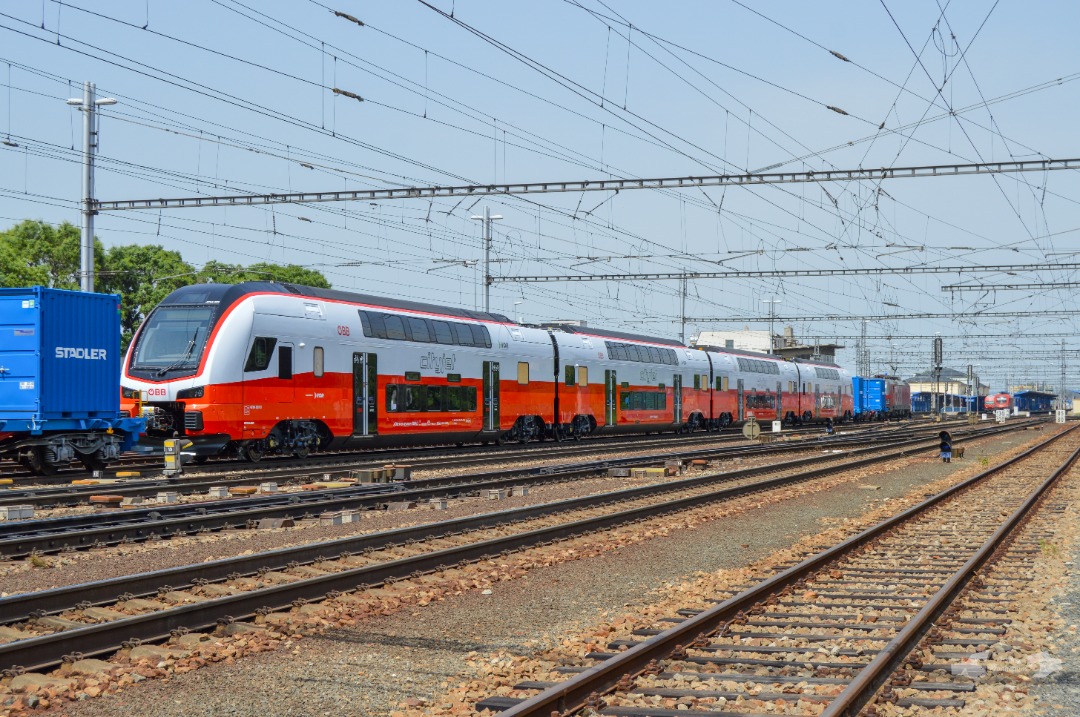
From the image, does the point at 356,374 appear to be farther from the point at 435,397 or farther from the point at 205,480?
the point at 205,480

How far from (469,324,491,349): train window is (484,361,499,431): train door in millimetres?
571

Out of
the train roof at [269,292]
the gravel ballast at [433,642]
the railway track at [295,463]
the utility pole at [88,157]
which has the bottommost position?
the gravel ballast at [433,642]

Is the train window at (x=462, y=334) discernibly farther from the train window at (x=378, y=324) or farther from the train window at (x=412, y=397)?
the train window at (x=378, y=324)

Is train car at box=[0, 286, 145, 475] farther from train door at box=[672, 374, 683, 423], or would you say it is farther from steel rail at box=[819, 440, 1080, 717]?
train door at box=[672, 374, 683, 423]

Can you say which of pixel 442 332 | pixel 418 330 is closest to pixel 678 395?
pixel 442 332

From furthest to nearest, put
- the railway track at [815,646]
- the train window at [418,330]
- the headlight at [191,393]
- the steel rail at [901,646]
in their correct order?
the train window at [418,330] → the headlight at [191,393] → the railway track at [815,646] → the steel rail at [901,646]

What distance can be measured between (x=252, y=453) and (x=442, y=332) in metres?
7.51

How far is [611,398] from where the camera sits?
42031 mm

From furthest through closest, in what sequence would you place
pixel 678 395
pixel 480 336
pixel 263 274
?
pixel 263 274 < pixel 678 395 < pixel 480 336

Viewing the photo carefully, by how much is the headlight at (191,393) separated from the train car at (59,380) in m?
1.04

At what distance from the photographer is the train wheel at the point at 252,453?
24891mm

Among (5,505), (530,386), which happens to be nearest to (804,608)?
(5,505)

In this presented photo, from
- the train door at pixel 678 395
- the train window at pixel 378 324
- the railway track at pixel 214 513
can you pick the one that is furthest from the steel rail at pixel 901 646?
the train door at pixel 678 395

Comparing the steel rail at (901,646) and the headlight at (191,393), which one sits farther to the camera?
the headlight at (191,393)
